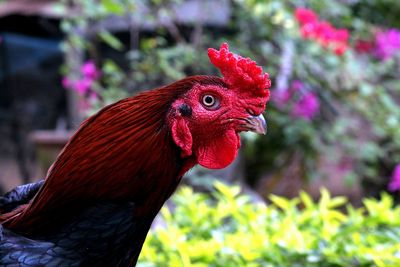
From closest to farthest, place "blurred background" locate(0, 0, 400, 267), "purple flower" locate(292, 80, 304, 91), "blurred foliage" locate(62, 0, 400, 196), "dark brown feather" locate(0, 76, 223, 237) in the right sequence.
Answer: "dark brown feather" locate(0, 76, 223, 237) → "blurred background" locate(0, 0, 400, 267) → "blurred foliage" locate(62, 0, 400, 196) → "purple flower" locate(292, 80, 304, 91)

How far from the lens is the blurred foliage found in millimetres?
4641

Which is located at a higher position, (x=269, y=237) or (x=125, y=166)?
(x=125, y=166)

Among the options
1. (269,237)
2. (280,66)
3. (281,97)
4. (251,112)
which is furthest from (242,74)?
(281,97)

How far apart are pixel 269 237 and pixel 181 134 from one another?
1072mm

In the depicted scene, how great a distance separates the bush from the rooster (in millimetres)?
703

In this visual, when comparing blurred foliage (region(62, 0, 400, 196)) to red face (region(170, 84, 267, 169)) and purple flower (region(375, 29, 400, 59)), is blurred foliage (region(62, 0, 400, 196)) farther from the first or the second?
red face (region(170, 84, 267, 169))

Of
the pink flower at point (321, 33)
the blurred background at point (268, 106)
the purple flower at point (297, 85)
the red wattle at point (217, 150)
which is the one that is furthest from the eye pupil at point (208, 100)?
the purple flower at point (297, 85)

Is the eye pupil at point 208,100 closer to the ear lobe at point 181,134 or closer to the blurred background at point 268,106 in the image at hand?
the ear lobe at point 181,134

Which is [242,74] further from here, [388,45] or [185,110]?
[388,45]

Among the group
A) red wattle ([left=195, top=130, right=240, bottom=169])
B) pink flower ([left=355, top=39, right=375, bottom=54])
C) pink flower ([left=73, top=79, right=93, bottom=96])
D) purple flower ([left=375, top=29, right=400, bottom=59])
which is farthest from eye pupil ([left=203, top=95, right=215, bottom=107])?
pink flower ([left=355, top=39, right=375, bottom=54])

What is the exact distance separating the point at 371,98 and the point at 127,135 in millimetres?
4100

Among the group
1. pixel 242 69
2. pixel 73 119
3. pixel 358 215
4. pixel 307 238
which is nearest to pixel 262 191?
pixel 73 119

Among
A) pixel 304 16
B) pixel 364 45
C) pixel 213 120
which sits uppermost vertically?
pixel 304 16

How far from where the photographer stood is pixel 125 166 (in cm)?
167
